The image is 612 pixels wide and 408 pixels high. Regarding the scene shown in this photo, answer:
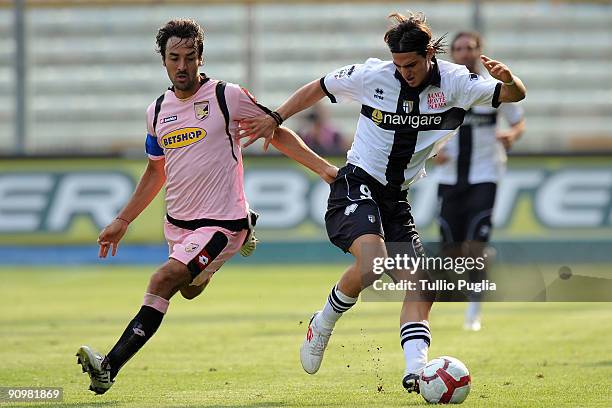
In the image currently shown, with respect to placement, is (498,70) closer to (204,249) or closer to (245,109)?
(245,109)

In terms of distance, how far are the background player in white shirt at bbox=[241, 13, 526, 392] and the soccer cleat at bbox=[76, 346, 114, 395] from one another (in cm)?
139

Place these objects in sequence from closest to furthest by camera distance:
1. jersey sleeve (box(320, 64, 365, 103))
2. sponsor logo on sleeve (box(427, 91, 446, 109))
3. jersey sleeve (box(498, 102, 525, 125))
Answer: sponsor logo on sleeve (box(427, 91, 446, 109)) < jersey sleeve (box(320, 64, 365, 103)) < jersey sleeve (box(498, 102, 525, 125))

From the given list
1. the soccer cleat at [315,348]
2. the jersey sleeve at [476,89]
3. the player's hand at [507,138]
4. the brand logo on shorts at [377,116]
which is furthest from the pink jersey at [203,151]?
the player's hand at [507,138]

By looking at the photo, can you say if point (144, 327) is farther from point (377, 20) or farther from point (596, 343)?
point (377, 20)

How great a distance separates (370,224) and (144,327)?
59.7 inches

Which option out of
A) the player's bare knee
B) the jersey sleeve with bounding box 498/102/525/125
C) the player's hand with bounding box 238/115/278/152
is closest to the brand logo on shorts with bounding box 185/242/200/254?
the player's bare knee

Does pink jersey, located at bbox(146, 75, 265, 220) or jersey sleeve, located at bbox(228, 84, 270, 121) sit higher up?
jersey sleeve, located at bbox(228, 84, 270, 121)

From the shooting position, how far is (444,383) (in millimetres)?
6953

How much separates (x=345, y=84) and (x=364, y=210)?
33.8 inches

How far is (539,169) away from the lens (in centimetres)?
1861

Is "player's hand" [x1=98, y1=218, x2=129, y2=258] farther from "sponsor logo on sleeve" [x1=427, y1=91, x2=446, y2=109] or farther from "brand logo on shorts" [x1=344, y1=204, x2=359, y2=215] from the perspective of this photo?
"sponsor logo on sleeve" [x1=427, y1=91, x2=446, y2=109]

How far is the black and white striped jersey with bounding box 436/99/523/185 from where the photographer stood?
12.3 m

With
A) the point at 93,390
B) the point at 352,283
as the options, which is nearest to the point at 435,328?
the point at 352,283

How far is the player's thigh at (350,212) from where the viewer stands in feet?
25.0
